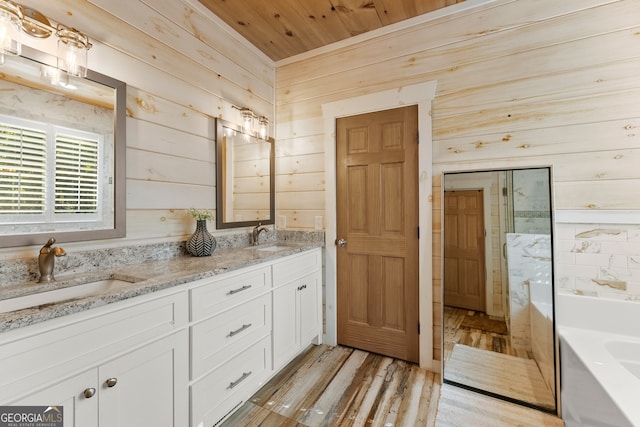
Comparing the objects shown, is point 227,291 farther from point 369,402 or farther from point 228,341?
point 369,402

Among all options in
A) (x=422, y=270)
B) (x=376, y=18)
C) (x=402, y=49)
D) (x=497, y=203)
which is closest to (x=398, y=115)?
(x=402, y=49)

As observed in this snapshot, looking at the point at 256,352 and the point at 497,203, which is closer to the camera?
the point at 256,352

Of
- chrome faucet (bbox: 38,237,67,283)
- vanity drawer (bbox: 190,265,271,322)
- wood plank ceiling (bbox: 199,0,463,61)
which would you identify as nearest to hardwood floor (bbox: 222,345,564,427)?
vanity drawer (bbox: 190,265,271,322)

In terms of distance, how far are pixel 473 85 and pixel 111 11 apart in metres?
2.34

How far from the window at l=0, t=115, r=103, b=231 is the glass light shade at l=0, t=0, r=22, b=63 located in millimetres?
285

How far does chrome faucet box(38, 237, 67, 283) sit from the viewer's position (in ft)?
4.03

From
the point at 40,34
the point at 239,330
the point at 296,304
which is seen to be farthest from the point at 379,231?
the point at 40,34

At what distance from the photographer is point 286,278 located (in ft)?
6.83

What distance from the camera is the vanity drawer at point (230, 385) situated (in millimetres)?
1419

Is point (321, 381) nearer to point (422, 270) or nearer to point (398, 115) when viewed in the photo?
point (422, 270)

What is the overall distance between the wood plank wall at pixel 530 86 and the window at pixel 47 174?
6.41 ft

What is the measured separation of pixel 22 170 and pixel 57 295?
22.9 inches

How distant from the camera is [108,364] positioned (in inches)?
41.8

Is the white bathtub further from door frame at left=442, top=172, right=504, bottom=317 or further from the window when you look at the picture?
the window
